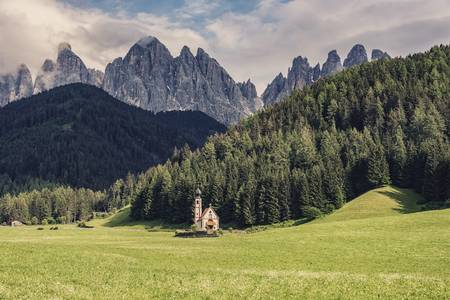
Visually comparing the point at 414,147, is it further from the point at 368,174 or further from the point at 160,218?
the point at 160,218

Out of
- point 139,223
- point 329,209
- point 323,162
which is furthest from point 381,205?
point 139,223

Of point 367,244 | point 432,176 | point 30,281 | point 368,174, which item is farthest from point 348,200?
point 30,281

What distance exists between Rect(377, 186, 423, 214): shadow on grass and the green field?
25823mm

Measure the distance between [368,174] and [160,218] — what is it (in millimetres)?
66756

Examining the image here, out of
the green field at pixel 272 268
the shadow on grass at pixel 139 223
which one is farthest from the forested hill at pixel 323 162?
the green field at pixel 272 268

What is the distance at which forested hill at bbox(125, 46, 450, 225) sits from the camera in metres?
114

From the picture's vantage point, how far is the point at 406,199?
10925 cm

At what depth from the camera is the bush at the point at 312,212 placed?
336 ft

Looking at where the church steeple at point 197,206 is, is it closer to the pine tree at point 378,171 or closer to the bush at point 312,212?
the bush at point 312,212

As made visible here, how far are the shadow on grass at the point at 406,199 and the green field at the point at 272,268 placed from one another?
2582 centimetres

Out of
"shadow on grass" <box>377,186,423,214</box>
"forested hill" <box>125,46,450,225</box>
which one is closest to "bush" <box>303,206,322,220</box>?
"forested hill" <box>125,46,450,225</box>

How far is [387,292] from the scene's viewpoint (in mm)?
23875

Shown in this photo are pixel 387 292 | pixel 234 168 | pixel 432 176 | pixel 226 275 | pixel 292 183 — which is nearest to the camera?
pixel 387 292

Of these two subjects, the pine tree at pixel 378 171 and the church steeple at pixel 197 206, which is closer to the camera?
the pine tree at pixel 378 171
